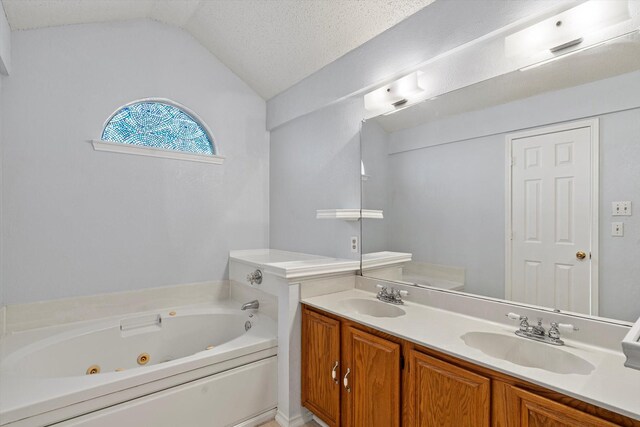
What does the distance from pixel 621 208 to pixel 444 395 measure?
101 centimetres

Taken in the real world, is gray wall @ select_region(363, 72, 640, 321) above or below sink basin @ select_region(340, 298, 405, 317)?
above

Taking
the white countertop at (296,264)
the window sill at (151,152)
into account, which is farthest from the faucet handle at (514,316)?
the window sill at (151,152)

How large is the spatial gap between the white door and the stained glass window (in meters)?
2.55

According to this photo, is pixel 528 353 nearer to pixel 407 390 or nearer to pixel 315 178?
pixel 407 390

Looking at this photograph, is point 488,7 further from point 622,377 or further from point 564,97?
point 622,377

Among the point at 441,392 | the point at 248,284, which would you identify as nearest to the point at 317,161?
the point at 248,284

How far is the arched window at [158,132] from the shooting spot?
8.32ft

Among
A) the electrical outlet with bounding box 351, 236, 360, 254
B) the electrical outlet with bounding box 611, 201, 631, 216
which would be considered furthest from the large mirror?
the electrical outlet with bounding box 351, 236, 360, 254

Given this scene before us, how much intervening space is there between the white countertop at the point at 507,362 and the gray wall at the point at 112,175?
1498 mm

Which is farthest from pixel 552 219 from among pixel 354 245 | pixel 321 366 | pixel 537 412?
pixel 321 366

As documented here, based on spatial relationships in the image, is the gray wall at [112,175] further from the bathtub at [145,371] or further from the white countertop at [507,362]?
the white countertop at [507,362]

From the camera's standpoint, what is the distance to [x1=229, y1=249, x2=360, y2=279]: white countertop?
6.52 feet

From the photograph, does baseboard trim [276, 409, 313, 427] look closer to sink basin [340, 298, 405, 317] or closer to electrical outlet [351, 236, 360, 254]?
sink basin [340, 298, 405, 317]

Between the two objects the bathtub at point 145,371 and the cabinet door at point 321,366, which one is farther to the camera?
the cabinet door at point 321,366
